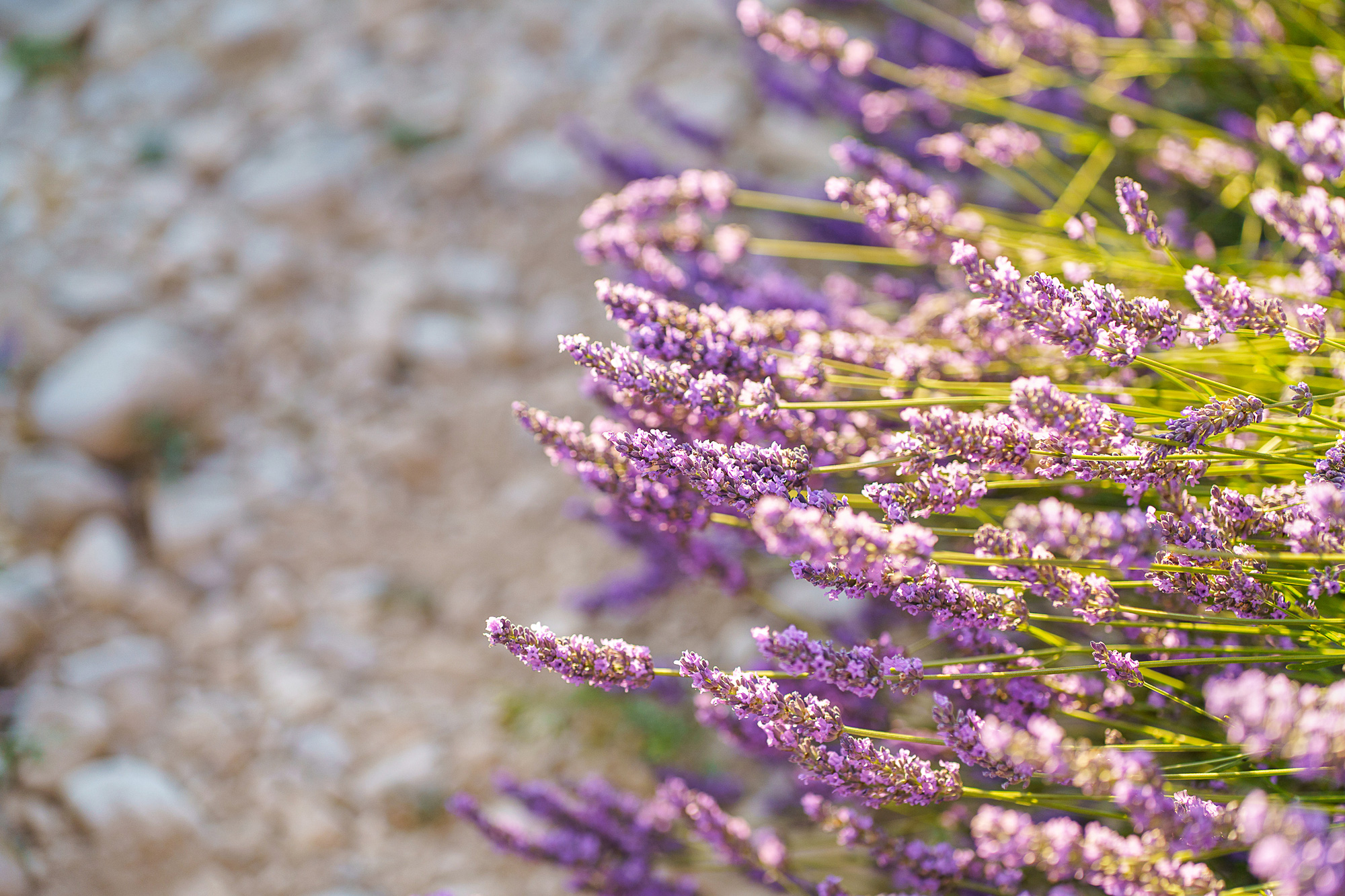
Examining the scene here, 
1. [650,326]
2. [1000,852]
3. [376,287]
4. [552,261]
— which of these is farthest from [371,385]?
[1000,852]

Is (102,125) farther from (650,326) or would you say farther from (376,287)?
(650,326)

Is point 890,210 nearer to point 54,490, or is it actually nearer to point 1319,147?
point 1319,147

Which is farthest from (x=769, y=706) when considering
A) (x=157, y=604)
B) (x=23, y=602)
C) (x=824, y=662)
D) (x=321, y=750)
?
(x=23, y=602)

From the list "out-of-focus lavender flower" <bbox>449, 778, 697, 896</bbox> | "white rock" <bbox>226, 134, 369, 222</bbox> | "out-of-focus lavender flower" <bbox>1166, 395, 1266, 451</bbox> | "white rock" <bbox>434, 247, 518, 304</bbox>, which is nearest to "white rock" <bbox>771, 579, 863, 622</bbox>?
"out-of-focus lavender flower" <bbox>449, 778, 697, 896</bbox>

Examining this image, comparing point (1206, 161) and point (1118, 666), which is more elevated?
point (1206, 161)

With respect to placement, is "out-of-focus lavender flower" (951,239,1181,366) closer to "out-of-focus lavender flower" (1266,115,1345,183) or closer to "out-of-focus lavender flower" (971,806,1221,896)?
"out-of-focus lavender flower" (1266,115,1345,183)

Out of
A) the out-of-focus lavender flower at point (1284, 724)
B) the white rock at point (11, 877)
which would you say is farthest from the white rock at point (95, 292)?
the out-of-focus lavender flower at point (1284, 724)

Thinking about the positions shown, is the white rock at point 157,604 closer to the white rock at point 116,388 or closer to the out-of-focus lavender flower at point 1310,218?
the white rock at point 116,388

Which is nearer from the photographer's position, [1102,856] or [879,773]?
[1102,856]
